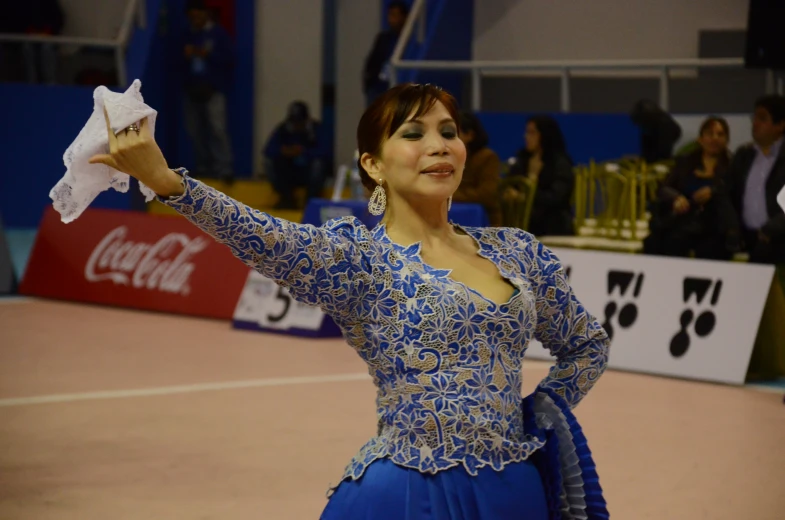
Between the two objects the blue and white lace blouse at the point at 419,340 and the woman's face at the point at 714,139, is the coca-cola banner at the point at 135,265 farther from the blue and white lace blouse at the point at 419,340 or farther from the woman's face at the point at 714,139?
the blue and white lace blouse at the point at 419,340

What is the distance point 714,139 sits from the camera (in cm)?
820

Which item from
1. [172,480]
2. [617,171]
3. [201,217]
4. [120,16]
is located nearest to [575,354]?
[201,217]

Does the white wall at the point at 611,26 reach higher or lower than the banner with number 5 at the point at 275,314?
higher

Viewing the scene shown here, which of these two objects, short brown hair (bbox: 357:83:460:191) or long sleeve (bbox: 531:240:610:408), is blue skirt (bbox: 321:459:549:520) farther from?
short brown hair (bbox: 357:83:460:191)

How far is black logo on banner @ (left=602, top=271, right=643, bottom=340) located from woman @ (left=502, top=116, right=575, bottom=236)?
1.73 metres

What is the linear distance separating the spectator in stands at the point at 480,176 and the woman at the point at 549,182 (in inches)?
18.2

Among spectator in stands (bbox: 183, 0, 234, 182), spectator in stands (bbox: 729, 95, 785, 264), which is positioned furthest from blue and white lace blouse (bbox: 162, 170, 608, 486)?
spectator in stands (bbox: 183, 0, 234, 182)

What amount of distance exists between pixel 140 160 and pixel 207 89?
41.8 ft

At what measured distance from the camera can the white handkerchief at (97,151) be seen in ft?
7.33

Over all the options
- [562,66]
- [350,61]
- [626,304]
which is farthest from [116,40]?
[626,304]

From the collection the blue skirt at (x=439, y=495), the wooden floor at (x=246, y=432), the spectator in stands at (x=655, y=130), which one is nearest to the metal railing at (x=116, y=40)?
the wooden floor at (x=246, y=432)

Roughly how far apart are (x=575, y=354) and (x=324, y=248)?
2.34ft

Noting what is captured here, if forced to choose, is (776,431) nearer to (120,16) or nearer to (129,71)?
(129,71)

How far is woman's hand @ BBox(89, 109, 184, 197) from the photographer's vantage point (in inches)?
87.7
